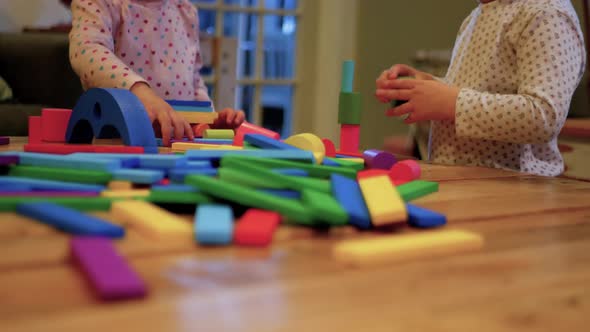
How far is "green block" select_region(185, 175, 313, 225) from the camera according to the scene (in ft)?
1.70

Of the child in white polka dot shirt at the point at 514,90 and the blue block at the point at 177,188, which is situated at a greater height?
the child in white polka dot shirt at the point at 514,90

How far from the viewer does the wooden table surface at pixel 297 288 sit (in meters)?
0.32

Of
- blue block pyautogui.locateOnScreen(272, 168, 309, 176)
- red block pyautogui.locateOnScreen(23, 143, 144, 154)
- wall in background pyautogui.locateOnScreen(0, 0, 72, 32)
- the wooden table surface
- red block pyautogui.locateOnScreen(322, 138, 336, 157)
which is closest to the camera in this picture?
the wooden table surface

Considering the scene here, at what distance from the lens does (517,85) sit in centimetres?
119

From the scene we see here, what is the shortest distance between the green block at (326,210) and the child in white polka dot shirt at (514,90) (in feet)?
2.00

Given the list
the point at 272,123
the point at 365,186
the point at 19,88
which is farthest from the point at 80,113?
the point at 272,123

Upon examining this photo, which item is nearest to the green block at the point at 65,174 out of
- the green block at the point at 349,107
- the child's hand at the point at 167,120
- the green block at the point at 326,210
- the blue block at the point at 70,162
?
the blue block at the point at 70,162

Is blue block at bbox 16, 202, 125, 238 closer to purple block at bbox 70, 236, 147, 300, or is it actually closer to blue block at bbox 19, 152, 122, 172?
purple block at bbox 70, 236, 147, 300

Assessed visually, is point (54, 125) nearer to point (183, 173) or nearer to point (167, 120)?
point (167, 120)

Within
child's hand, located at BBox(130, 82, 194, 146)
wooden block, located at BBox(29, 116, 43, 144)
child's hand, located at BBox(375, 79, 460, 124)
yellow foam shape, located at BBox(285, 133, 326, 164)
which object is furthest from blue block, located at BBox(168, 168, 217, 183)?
child's hand, located at BBox(375, 79, 460, 124)

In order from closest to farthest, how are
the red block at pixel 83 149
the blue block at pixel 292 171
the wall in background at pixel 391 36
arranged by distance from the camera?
the blue block at pixel 292 171, the red block at pixel 83 149, the wall in background at pixel 391 36

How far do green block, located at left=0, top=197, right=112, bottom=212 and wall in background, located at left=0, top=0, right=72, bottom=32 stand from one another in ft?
8.50

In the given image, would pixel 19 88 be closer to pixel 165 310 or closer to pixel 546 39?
pixel 546 39

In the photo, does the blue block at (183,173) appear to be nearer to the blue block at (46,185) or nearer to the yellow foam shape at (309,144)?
the blue block at (46,185)
